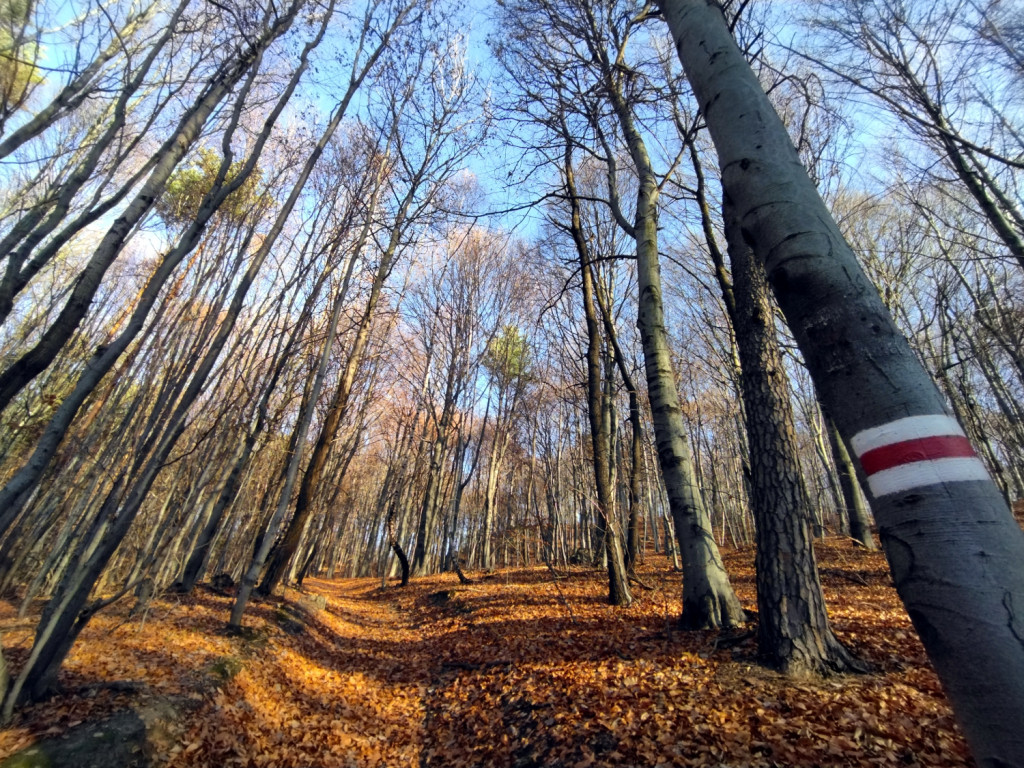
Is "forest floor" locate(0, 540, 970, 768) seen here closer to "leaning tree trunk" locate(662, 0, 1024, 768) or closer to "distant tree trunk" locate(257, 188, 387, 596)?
"distant tree trunk" locate(257, 188, 387, 596)

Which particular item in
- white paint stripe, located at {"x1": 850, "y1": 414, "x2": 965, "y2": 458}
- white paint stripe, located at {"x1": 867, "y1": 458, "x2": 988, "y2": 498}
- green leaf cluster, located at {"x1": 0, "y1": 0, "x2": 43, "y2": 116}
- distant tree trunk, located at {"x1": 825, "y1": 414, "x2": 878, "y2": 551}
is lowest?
white paint stripe, located at {"x1": 867, "y1": 458, "x2": 988, "y2": 498}

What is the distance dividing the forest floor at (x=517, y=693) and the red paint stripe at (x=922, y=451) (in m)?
2.46

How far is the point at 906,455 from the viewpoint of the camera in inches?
49.0

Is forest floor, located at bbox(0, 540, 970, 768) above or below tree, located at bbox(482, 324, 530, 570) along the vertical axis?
below

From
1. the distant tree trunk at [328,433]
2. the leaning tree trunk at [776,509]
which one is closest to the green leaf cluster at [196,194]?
the distant tree trunk at [328,433]

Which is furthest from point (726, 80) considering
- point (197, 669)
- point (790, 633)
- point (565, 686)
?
point (197, 669)

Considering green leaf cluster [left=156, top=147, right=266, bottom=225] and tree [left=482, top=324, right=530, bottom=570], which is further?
tree [left=482, top=324, right=530, bottom=570]

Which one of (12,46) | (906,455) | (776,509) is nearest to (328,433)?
(12,46)

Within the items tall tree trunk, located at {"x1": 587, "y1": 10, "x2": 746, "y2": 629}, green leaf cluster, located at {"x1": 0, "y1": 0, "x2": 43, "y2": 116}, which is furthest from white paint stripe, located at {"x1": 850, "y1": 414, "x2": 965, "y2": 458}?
green leaf cluster, located at {"x1": 0, "y1": 0, "x2": 43, "y2": 116}

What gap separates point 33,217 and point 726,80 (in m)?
7.20

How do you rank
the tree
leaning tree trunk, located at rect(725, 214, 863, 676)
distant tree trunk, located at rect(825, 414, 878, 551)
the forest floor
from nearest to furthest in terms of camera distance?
the forest floor → leaning tree trunk, located at rect(725, 214, 863, 676) → distant tree trunk, located at rect(825, 414, 878, 551) → the tree

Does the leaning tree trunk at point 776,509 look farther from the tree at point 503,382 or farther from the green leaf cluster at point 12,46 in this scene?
the tree at point 503,382

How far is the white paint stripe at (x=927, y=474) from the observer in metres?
1.18

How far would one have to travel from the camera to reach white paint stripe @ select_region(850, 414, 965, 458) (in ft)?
4.09
